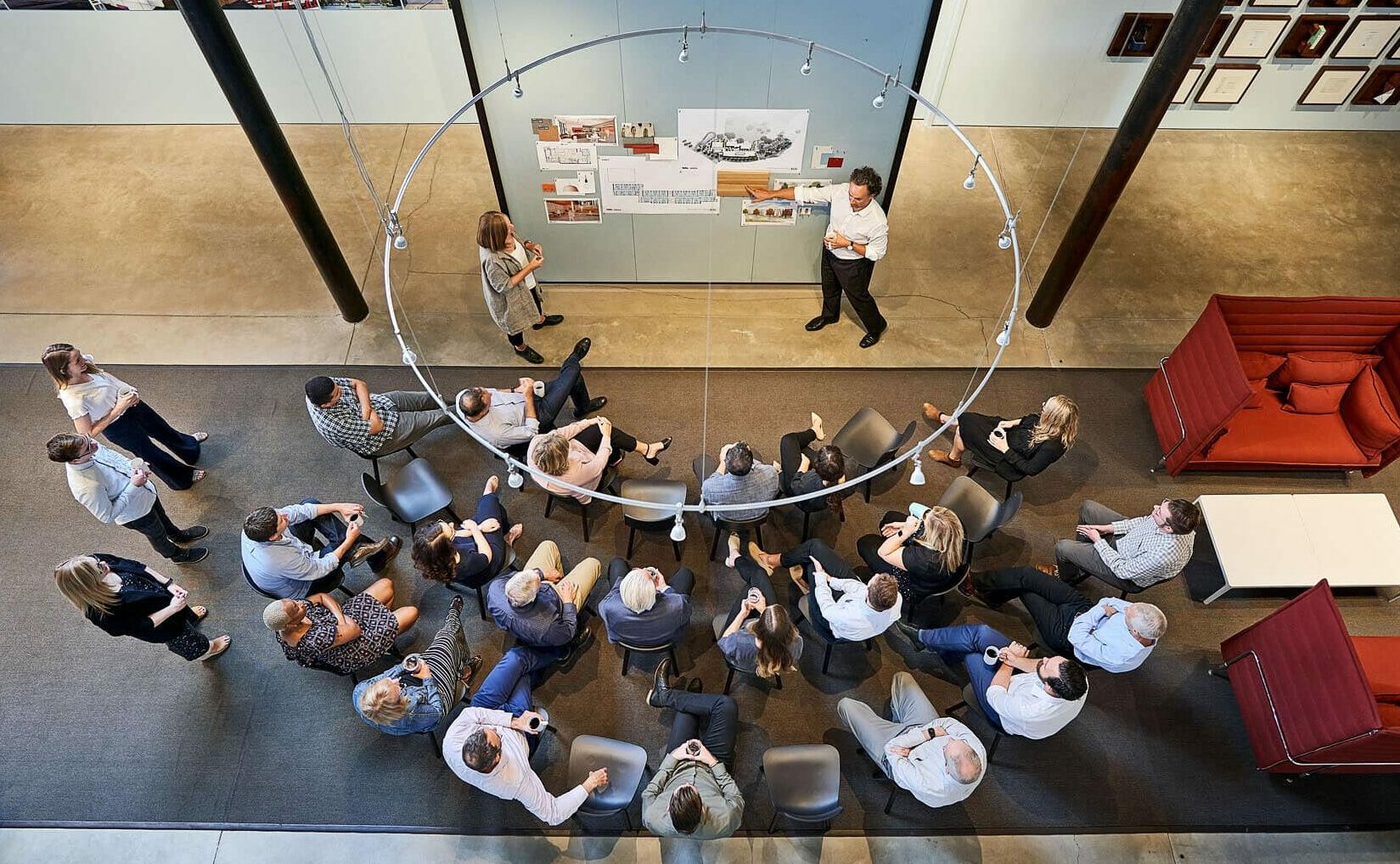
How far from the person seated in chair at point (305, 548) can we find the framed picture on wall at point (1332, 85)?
30.2 ft

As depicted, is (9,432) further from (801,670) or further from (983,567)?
(983,567)

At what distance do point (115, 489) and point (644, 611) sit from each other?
10.5 ft

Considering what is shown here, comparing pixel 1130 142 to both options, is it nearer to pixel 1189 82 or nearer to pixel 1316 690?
pixel 1316 690

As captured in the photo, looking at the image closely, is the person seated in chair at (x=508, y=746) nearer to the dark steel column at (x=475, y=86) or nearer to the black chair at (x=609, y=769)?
the black chair at (x=609, y=769)

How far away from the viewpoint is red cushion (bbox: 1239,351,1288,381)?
5.79 m

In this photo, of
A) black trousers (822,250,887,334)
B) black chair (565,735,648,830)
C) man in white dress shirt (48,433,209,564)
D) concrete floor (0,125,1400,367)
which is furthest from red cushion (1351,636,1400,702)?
man in white dress shirt (48,433,209,564)

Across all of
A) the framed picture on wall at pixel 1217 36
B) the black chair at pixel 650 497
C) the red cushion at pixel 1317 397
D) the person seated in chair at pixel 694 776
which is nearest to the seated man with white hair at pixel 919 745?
the person seated in chair at pixel 694 776

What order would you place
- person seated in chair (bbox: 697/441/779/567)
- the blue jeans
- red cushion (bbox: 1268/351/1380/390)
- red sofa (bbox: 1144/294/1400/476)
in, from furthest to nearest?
red cushion (bbox: 1268/351/1380/390) → red sofa (bbox: 1144/294/1400/476) → person seated in chair (bbox: 697/441/779/567) → the blue jeans

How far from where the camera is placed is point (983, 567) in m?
5.38

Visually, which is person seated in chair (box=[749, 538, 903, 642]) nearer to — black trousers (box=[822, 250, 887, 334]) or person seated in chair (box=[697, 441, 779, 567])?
person seated in chair (box=[697, 441, 779, 567])

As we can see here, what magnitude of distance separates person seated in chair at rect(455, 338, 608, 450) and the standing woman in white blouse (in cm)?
207

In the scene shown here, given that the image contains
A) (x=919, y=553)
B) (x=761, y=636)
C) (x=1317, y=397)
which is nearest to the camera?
(x=761, y=636)

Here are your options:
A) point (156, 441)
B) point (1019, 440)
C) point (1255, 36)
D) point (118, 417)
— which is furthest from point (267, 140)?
point (1255, 36)

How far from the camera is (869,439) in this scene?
5.34 meters
